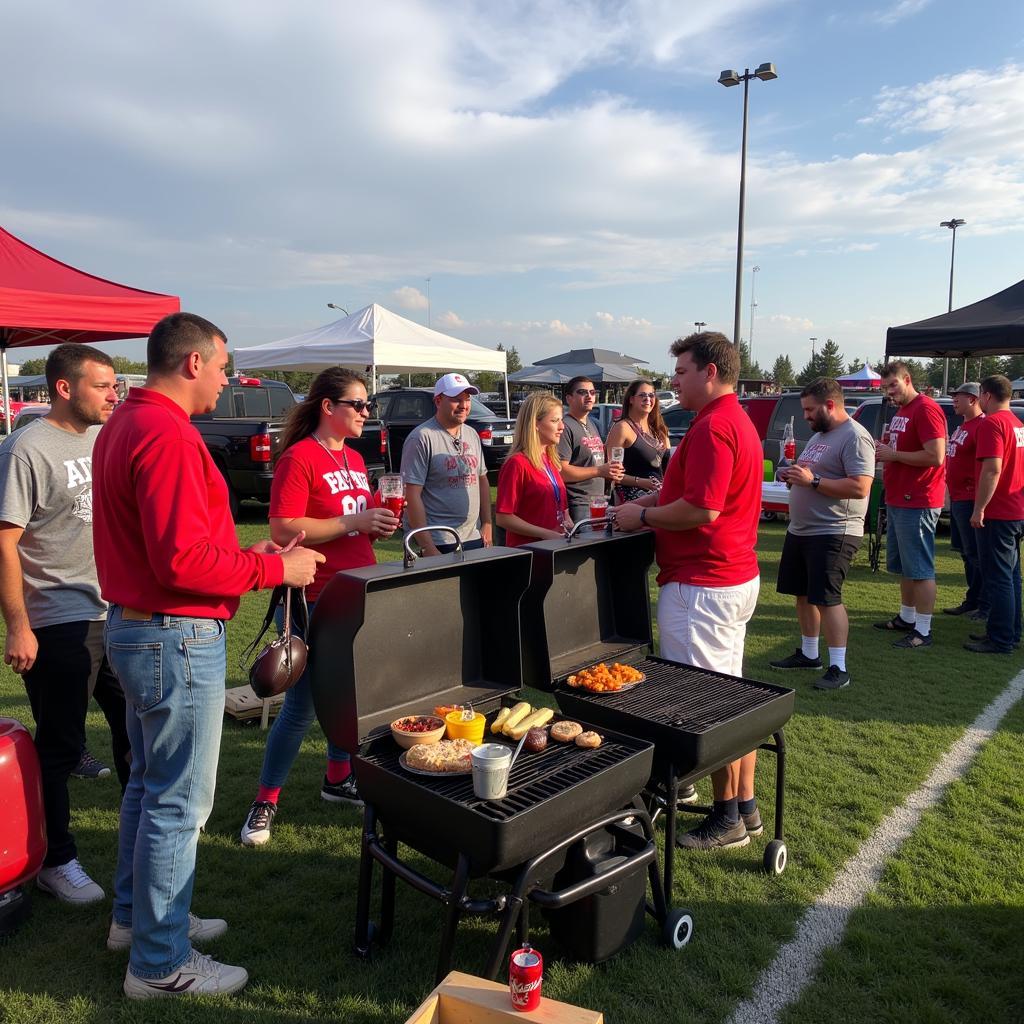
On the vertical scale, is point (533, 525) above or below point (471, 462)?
below

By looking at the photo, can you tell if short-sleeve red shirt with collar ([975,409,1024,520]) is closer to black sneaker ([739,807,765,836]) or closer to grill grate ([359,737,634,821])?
black sneaker ([739,807,765,836])

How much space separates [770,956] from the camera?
2.86 meters

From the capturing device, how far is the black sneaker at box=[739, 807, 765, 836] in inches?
144

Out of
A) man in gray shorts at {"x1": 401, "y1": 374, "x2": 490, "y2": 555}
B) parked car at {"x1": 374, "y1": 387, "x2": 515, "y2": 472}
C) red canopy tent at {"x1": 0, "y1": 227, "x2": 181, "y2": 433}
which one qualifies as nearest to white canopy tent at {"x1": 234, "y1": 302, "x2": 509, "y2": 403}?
parked car at {"x1": 374, "y1": 387, "x2": 515, "y2": 472}

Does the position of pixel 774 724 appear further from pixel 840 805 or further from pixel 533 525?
pixel 533 525

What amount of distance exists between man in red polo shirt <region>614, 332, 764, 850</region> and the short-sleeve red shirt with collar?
3982 mm

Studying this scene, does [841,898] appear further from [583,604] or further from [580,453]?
[580,453]

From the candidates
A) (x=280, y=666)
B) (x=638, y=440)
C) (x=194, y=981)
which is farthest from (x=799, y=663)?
(x=194, y=981)

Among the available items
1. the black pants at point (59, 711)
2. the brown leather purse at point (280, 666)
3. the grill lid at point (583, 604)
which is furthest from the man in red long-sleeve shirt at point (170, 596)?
the grill lid at point (583, 604)

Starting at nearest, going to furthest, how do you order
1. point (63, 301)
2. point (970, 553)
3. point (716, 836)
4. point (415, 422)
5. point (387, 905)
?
point (387, 905) → point (716, 836) → point (63, 301) → point (970, 553) → point (415, 422)

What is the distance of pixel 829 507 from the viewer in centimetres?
561

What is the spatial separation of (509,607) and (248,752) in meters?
2.32

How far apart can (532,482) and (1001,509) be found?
4.18 meters

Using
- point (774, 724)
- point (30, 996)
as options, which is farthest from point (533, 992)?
point (30, 996)
